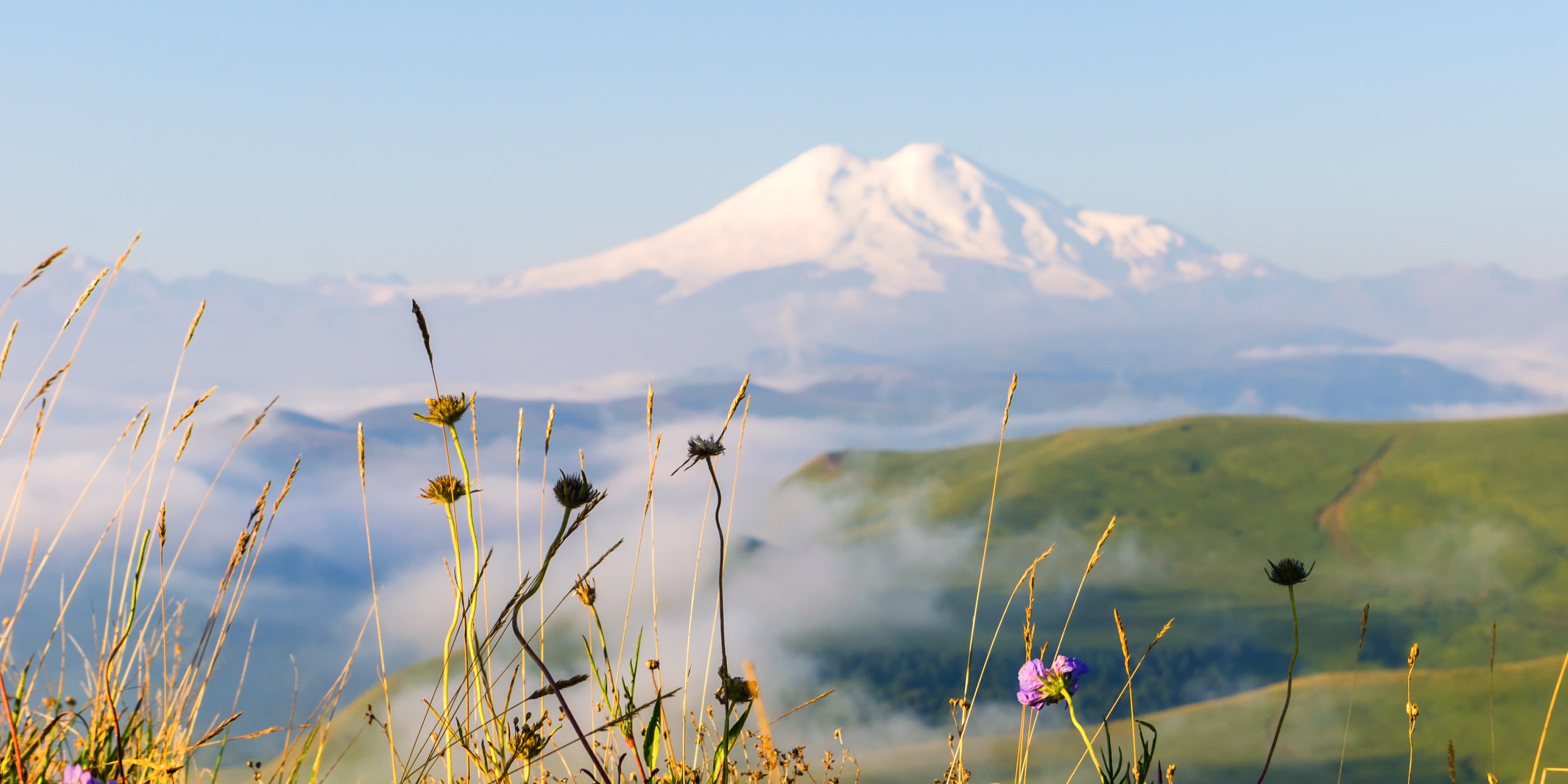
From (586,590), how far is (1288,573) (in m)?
1.36

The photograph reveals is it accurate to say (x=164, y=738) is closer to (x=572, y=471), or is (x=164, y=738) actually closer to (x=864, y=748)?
(x=572, y=471)

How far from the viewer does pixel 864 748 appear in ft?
268

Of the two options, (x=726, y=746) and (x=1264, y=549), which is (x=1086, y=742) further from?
(x=1264, y=549)

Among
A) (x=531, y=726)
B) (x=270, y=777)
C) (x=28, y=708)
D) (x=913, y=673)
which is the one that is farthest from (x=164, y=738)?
(x=913, y=673)

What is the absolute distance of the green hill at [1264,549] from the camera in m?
104

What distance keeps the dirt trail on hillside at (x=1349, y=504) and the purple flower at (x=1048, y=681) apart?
127021 mm

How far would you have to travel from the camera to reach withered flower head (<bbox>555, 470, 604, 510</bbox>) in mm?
1675

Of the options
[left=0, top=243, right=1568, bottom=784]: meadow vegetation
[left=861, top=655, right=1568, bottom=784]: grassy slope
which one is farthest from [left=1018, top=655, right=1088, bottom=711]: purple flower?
[left=861, top=655, right=1568, bottom=784]: grassy slope

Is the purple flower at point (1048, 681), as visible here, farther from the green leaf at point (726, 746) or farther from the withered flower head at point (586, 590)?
the withered flower head at point (586, 590)

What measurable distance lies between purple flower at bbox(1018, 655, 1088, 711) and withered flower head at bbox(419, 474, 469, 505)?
1040 mm

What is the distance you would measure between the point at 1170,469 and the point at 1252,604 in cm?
2257

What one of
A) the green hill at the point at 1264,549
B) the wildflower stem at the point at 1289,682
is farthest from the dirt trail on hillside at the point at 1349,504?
the wildflower stem at the point at 1289,682

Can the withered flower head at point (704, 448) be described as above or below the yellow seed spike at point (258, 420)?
above

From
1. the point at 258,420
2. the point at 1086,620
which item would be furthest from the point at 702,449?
the point at 1086,620
